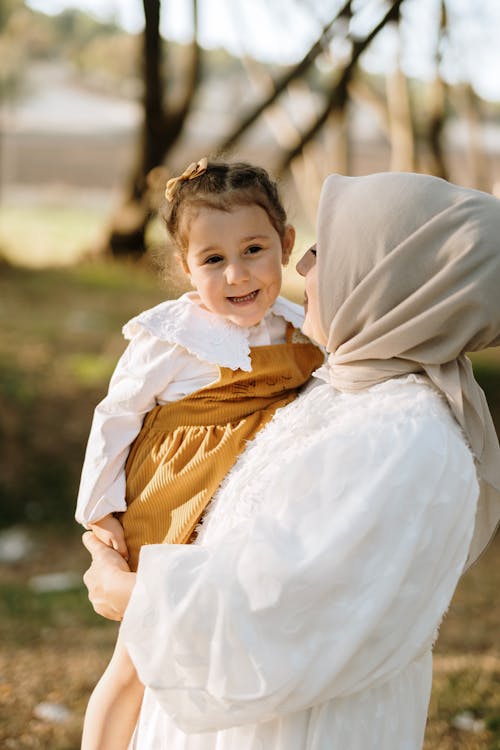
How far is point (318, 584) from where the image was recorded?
1434 millimetres

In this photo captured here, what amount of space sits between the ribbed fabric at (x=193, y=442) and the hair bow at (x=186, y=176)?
0.39m

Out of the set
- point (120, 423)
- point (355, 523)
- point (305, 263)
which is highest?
point (305, 263)

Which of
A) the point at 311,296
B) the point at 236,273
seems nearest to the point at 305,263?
the point at 311,296

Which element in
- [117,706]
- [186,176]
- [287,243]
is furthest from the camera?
[287,243]

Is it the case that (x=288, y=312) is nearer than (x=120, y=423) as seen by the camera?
No

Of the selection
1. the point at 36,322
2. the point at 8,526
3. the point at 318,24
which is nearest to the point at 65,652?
the point at 8,526

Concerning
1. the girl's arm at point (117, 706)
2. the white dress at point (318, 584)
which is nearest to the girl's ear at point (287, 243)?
the white dress at point (318, 584)

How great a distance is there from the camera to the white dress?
4.71 ft

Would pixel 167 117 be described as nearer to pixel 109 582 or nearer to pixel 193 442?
pixel 193 442

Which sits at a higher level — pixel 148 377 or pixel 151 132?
pixel 148 377

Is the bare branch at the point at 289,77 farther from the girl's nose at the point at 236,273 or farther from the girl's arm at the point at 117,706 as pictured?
the girl's arm at the point at 117,706

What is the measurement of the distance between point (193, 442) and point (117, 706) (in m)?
0.56

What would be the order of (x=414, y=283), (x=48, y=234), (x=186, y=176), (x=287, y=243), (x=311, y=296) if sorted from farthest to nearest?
(x=48, y=234)
(x=287, y=243)
(x=186, y=176)
(x=311, y=296)
(x=414, y=283)

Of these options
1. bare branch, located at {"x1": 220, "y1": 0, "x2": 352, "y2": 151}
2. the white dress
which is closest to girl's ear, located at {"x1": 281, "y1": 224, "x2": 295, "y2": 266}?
the white dress
